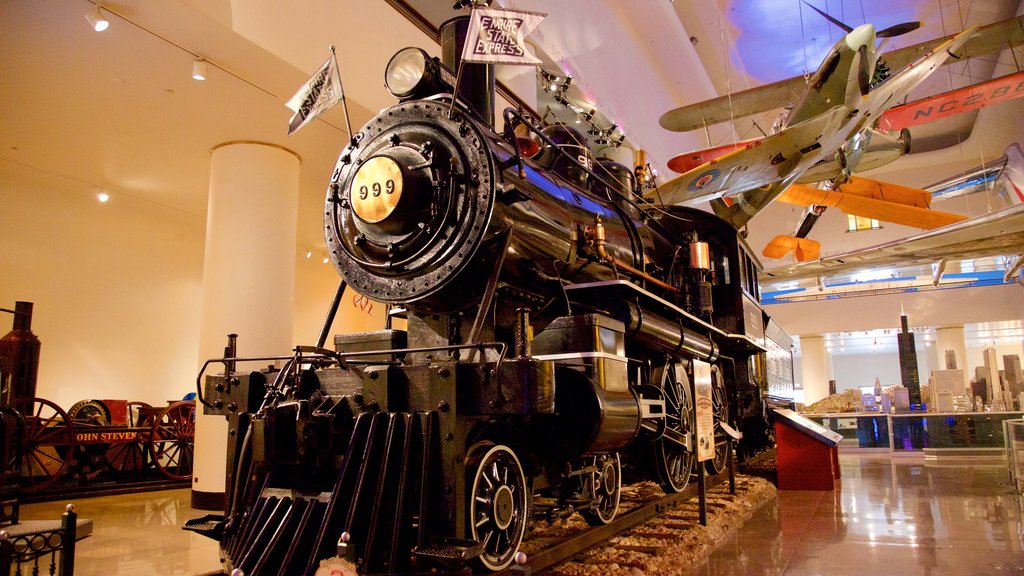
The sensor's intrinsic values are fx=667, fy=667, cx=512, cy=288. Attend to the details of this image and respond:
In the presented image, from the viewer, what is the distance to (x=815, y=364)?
66.6ft

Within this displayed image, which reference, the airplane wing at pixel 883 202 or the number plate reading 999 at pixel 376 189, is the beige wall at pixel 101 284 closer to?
the number plate reading 999 at pixel 376 189

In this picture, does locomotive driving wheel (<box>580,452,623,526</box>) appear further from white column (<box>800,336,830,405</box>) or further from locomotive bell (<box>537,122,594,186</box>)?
white column (<box>800,336,830,405</box>)

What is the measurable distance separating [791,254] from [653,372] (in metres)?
14.6

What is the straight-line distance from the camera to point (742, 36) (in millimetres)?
13586

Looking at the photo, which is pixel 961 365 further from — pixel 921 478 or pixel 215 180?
pixel 215 180

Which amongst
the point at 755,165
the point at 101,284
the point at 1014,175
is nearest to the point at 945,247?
the point at 1014,175

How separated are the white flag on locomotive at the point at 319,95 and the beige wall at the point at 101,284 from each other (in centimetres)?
627

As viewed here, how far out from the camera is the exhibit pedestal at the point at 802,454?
7.77 metres

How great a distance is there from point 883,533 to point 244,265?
678cm

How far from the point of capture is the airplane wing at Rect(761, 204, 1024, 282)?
1177cm

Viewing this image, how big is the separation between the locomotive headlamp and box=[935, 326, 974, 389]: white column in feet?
60.2

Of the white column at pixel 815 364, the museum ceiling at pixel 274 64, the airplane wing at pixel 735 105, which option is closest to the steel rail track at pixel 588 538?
the museum ceiling at pixel 274 64

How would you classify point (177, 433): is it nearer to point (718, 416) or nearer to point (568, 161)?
point (568, 161)

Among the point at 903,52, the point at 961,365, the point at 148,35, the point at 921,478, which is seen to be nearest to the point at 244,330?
the point at 148,35
